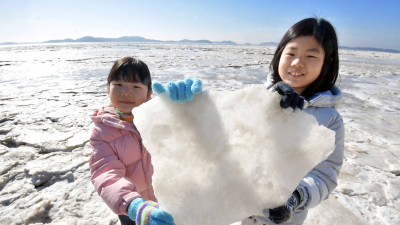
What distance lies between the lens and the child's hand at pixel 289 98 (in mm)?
810

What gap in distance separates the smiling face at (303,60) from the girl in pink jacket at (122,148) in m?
0.94

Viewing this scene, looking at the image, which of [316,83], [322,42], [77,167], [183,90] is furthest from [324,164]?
[77,167]

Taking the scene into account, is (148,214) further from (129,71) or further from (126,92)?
(129,71)

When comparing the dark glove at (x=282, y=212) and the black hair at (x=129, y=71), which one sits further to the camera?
the black hair at (x=129, y=71)

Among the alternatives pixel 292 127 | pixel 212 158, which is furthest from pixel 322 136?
pixel 212 158

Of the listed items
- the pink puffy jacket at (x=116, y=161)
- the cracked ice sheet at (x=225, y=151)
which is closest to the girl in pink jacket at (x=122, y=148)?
the pink puffy jacket at (x=116, y=161)

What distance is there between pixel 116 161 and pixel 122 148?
0.09m

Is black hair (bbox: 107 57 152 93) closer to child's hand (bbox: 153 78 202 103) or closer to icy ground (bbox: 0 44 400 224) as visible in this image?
child's hand (bbox: 153 78 202 103)

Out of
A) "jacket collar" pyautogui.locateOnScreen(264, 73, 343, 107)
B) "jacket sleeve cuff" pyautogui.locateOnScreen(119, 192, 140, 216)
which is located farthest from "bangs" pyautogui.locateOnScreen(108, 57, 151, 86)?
"jacket collar" pyautogui.locateOnScreen(264, 73, 343, 107)

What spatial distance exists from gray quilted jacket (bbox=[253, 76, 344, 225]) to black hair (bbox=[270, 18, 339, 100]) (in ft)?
0.23

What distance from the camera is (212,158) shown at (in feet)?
2.95

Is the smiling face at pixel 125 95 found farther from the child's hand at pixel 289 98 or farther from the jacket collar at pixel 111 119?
the child's hand at pixel 289 98

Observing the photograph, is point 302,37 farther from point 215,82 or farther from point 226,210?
point 215,82

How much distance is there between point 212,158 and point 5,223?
67.7 inches
